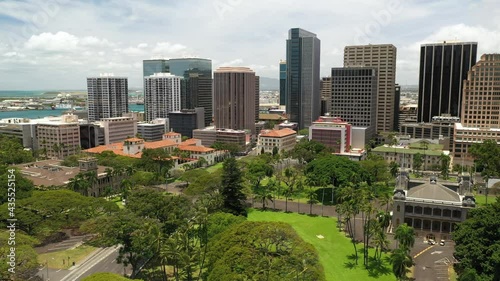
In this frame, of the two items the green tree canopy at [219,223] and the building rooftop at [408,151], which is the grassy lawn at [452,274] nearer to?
the green tree canopy at [219,223]

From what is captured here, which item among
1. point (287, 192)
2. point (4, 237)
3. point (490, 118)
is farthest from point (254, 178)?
point (490, 118)

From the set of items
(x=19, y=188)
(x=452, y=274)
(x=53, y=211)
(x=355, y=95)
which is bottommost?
(x=452, y=274)

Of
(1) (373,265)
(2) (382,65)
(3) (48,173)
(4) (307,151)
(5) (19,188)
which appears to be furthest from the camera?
(2) (382,65)

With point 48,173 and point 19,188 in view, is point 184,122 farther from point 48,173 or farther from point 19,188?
point 19,188

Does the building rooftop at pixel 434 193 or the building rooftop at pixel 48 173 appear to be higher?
the building rooftop at pixel 434 193

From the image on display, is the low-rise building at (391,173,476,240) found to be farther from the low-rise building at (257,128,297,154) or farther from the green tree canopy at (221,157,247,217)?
the low-rise building at (257,128,297,154)

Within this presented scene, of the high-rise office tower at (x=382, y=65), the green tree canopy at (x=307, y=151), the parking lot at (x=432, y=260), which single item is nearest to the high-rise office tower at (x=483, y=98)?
the high-rise office tower at (x=382, y=65)

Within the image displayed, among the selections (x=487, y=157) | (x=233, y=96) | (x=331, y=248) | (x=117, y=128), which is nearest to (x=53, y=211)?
(x=331, y=248)
